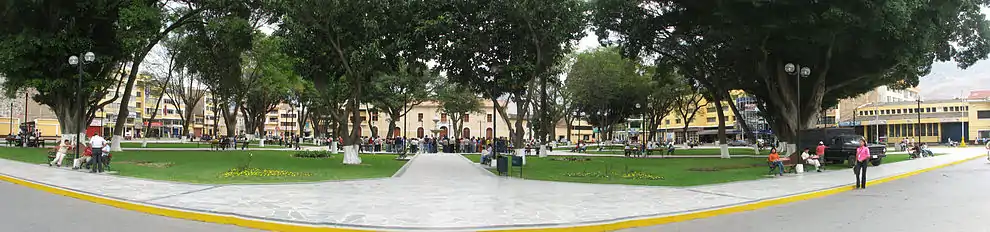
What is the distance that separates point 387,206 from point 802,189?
10.5 m

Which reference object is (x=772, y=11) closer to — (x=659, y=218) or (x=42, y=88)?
(x=659, y=218)

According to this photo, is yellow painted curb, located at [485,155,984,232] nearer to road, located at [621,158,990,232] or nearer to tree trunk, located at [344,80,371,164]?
road, located at [621,158,990,232]

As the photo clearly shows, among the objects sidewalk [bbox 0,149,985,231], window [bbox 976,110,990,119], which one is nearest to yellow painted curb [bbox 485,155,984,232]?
sidewalk [bbox 0,149,985,231]

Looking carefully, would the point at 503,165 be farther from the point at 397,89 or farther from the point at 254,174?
the point at 397,89

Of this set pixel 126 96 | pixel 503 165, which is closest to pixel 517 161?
pixel 503 165

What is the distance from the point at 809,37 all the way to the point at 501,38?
461 inches

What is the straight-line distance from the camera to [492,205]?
10.7 meters

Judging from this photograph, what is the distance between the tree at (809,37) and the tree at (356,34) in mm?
9950

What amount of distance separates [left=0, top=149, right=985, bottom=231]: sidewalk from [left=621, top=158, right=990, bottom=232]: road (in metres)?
0.81

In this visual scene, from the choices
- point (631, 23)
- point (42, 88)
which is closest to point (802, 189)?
point (631, 23)

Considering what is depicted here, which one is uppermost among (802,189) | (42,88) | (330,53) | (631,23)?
(631,23)

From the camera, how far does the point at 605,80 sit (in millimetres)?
47594

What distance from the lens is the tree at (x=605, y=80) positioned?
1868 inches

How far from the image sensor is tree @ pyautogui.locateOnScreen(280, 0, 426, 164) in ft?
74.3
